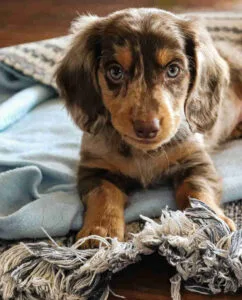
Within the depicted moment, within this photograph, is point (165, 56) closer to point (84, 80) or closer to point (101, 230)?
point (84, 80)

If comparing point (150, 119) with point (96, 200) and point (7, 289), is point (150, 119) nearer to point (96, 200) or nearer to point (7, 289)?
point (96, 200)

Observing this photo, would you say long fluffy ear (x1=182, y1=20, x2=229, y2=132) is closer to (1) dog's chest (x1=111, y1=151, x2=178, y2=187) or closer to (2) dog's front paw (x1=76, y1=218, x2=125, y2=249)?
(1) dog's chest (x1=111, y1=151, x2=178, y2=187)

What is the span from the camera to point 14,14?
14.2 feet

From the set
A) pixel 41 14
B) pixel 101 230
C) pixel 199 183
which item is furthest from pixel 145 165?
pixel 41 14

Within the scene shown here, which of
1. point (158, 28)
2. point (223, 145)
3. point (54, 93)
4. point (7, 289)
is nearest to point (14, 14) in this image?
point (54, 93)

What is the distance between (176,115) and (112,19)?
0.38 m

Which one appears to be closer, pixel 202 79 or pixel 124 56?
pixel 124 56

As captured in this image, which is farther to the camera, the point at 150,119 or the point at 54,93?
the point at 54,93

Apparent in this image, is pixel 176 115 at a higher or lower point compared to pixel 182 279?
higher

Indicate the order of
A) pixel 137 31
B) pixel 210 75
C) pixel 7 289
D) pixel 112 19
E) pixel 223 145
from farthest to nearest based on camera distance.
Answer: pixel 223 145 < pixel 210 75 < pixel 112 19 < pixel 137 31 < pixel 7 289

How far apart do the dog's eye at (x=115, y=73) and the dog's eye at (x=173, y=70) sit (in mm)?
146

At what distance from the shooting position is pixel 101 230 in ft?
5.75

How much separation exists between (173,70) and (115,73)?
0.60 ft

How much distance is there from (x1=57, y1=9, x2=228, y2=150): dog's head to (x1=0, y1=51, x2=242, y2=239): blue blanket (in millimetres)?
240
